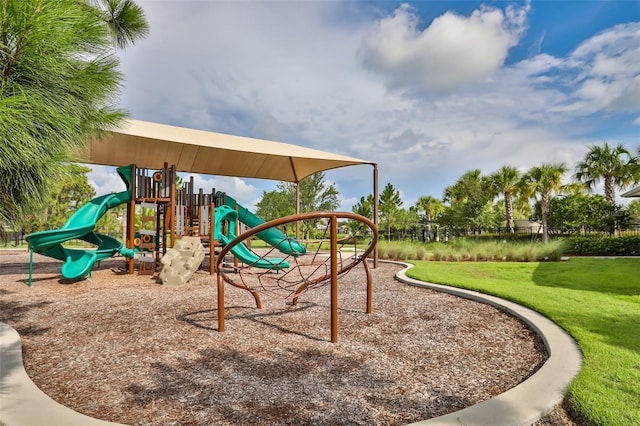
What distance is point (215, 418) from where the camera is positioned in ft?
6.66

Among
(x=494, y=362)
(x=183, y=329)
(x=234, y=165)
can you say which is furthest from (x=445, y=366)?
(x=234, y=165)

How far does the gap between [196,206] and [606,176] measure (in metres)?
23.2

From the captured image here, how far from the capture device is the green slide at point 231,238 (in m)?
8.29

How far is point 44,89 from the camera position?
229cm

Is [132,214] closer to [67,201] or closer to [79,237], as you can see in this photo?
[79,237]

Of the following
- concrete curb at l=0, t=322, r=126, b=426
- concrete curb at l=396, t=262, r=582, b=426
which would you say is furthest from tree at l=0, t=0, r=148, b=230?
concrete curb at l=396, t=262, r=582, b=426

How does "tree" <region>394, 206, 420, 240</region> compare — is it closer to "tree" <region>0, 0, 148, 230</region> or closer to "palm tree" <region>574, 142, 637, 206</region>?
"palm tree" <region>574, 142, 637, 206</region>

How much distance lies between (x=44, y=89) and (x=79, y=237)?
23.1 ft

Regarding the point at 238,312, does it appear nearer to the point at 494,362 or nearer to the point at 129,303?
the point at 129,303

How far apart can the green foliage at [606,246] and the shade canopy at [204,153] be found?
12.6 metres

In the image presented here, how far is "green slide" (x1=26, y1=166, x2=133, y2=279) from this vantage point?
23.1ft

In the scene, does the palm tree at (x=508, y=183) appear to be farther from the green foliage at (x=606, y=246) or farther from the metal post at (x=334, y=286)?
the metal post at (x=334, y=286)

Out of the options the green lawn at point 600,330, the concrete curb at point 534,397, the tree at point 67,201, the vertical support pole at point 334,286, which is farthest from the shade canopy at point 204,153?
the tree at point 67,201

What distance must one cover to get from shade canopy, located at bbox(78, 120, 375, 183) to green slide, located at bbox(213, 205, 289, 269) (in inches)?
66.0
